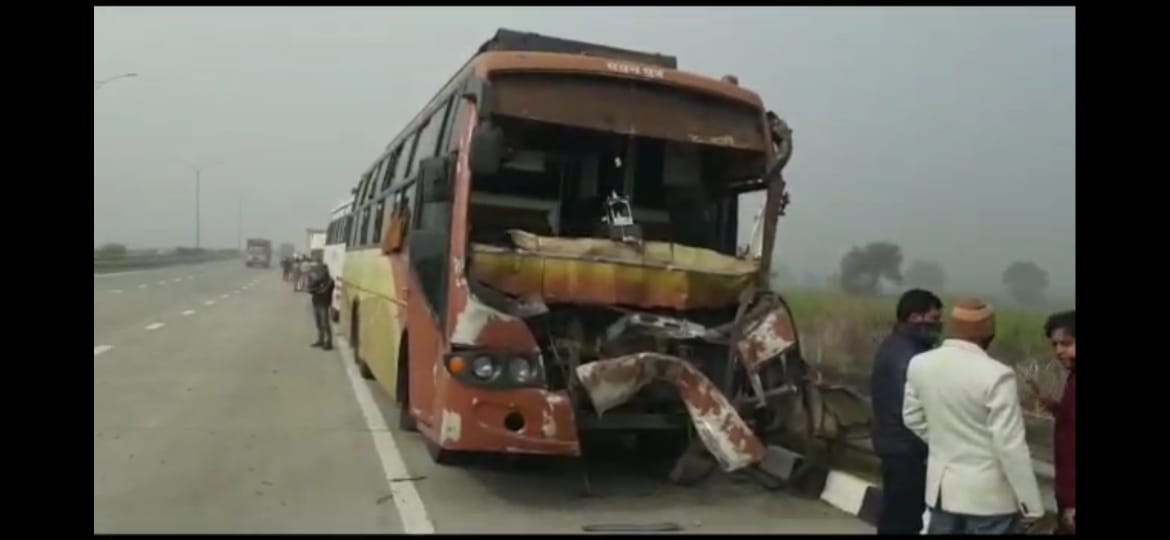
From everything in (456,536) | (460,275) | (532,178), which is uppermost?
(532,178)

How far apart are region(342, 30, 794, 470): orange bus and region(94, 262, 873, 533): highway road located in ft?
1.49

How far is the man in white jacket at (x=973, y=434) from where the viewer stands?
449cm

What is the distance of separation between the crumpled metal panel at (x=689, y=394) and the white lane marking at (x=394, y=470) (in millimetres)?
1325

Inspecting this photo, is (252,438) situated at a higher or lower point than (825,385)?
lower

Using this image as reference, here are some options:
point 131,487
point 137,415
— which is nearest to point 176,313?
point 137,415

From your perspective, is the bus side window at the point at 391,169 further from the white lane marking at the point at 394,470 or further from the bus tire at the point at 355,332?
the white lane marking at the point at 394,470

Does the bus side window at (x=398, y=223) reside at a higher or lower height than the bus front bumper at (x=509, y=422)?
higher

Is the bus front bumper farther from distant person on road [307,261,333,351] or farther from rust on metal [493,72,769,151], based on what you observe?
distant person on road [307,261,333,351]

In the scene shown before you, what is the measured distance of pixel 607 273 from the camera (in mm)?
7602

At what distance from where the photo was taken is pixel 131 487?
24.8 feet

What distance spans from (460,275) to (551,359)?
2.72 ft

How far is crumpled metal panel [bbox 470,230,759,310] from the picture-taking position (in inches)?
294

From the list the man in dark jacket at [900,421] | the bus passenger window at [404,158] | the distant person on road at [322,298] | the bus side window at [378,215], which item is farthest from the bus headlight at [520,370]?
the distant person on road at [322,298]
